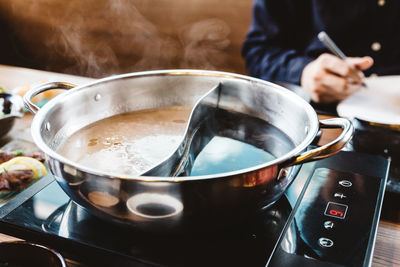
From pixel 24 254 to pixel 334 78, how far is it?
1.56 meters

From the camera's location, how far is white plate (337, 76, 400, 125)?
4.88 feet

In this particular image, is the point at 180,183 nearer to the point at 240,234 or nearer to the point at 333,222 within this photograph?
the point at 240,234

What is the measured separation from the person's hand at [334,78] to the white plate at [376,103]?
0.23ft

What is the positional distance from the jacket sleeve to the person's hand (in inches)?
13.8

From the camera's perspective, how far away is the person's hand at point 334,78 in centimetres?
180

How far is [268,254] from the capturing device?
801mm

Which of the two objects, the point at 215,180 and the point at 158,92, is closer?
the point at 215,180

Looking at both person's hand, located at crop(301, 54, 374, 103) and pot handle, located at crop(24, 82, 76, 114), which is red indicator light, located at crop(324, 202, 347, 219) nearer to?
pot handle, located at crop(24, 82, 76, 114)

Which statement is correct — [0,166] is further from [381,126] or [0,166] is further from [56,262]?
[381,126]

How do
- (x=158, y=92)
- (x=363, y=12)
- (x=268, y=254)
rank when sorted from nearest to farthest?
(x=268, y=254), (x=158, y=92), (x=363, y=12)

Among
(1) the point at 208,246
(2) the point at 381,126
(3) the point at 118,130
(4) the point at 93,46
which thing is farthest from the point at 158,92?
(4) the point at 93,46

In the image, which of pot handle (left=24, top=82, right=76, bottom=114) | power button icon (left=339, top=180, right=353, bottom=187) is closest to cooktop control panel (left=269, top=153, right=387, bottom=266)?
power button icon (left=339, top=180, right=353, bottom=187)

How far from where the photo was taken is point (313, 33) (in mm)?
2500

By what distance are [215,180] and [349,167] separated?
0.58 meters
